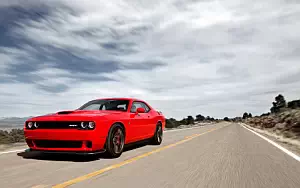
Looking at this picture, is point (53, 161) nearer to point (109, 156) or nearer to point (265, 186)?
point (109, 156)

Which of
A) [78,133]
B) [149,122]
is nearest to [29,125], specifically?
[78,133]

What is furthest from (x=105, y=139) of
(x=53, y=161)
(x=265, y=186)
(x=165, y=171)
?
(x=265, y=186)

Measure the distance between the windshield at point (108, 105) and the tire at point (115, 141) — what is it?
1097mm

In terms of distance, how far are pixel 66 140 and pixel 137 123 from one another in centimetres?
256

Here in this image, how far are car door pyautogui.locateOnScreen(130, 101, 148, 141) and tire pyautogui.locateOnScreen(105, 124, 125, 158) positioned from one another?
2.30 feet

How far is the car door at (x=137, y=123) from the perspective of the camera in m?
7.67

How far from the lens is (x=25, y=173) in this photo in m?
4.71

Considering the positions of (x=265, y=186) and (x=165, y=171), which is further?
(x=165, y=171)

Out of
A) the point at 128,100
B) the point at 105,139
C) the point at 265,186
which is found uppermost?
the point at 128,100

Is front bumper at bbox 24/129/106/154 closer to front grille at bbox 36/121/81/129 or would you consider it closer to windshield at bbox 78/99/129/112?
front grille at bbox 36/121/81/129

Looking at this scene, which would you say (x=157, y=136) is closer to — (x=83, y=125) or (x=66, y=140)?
(x=83, y=125)

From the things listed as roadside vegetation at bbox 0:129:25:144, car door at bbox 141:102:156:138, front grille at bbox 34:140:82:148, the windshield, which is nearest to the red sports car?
front grille at bbox 34:140:82:148

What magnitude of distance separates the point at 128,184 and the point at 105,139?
2208 mm

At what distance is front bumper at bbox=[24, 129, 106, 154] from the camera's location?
225 inches
